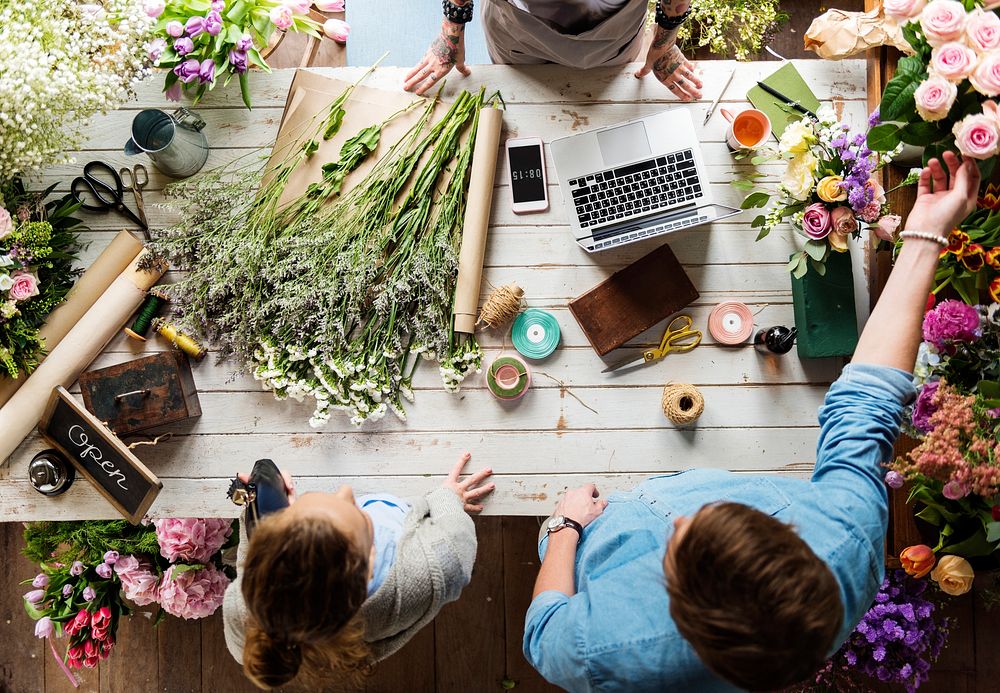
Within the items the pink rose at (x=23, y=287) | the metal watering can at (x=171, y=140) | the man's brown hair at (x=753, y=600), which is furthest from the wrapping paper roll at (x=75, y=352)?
the man's brown hair at (x=753, y=600)

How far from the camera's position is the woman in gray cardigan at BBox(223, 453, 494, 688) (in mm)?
1204

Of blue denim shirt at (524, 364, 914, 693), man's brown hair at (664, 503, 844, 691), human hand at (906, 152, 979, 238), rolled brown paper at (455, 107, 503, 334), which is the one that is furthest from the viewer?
rolled brown paper at (455, 107, 503, 334)

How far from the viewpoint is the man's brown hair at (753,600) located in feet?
3.22

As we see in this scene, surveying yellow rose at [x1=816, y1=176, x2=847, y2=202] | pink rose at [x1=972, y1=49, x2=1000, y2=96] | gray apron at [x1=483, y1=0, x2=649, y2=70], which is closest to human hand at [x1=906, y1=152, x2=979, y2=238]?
pink rose at [x1=972, y1=49, x2=1000, y2=96]

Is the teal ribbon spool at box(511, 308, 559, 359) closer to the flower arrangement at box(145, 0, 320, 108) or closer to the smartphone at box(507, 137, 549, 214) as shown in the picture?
the smartphone at box(507, 137, 549, 214)

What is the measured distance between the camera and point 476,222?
174 centimetres

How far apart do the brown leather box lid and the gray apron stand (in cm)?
54

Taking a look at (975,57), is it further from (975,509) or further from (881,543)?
(975,509)

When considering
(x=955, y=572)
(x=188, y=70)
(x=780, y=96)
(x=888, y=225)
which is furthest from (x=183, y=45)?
(x=955, y=572)

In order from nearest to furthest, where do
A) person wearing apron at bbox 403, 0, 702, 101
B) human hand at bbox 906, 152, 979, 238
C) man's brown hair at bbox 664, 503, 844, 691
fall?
1. man's brown hair at bbox 664, 503, 844, 691
2. human hand at bbox 906, 152, 979, 238
3. person wearing apron at bbox 403, 0, 702, 101

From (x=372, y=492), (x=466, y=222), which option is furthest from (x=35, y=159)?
(x=372, y=492)

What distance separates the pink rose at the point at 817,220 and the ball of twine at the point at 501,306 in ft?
2.32

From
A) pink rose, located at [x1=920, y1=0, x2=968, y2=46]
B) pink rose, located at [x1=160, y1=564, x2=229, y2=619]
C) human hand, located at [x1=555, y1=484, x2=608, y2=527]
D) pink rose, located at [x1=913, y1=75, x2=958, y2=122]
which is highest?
pink rose, located at [x1=920, y1=0, x2=968, y2=46]

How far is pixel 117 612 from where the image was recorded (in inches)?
84.3
